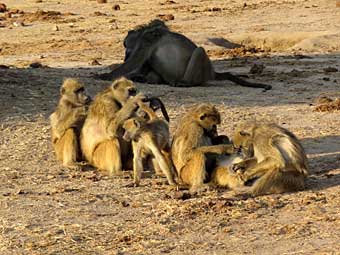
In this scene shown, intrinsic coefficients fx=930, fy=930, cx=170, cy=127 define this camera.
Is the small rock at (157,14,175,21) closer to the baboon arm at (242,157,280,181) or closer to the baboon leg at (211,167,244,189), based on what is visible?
the baboon leg at (211,167,244,189)

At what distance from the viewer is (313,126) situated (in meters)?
13.2

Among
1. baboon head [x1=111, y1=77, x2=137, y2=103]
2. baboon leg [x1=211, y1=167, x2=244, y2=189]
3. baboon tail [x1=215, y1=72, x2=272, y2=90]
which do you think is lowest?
baboon tail [x1=215, y1=72, x2=272, y2=90]

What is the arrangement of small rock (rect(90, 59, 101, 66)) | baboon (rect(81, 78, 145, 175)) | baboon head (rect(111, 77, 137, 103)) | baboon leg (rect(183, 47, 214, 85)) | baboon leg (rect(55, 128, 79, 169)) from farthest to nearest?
small rock (rect(90, 59, 101, 66)), baboon leg (rect(183, 47, 214, 85)), baboon leg (rect(55, 128, 79, 169)), baboon head (rect(111, 77, 137, 103)), baboon (rect(81, 78, 145, 175))

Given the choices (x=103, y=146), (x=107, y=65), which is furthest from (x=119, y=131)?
(x=107, y=65)

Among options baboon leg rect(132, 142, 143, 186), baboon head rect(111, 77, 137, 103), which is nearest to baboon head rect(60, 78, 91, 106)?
baboon head rect(111, 77, 137, 103)

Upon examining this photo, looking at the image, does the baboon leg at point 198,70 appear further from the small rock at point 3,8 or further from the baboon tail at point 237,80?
the small rock at point 3,8

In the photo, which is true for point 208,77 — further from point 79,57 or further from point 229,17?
point 229,17

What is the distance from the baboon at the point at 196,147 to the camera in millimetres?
9406

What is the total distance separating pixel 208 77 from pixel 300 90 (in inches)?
82.2

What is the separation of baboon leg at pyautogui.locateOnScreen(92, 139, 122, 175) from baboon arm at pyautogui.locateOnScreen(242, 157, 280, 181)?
66.8 inches

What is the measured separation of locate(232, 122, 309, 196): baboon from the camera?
9172 millimetres

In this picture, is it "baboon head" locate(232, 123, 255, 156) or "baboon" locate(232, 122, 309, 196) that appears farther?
"baboon head" locate(232, 123, 255, 156)

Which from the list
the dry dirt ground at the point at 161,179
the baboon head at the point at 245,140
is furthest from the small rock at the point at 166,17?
the baboon head at the point at 245,140

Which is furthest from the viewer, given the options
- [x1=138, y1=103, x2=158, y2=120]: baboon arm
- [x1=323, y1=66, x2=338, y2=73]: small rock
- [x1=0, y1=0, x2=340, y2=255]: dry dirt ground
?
[x1=323, y1=66, x2=338, y2=73]: small rock
